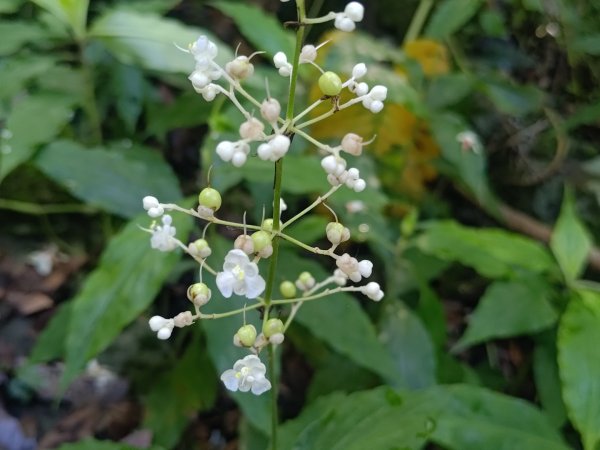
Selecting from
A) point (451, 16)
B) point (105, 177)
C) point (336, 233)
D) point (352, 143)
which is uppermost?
point (352, 143)

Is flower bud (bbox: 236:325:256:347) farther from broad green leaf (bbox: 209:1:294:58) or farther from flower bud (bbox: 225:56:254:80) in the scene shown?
broad green leaf (bbox: 209:1:294:58)

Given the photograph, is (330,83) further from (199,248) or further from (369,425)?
(369,425)

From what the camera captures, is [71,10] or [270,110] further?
[71,10]

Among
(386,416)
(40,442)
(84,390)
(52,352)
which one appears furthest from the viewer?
(84,390)

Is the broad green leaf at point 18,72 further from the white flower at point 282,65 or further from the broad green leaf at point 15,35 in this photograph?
the white flower at point 282,65

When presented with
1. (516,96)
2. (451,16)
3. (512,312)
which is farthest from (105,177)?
(516,96)

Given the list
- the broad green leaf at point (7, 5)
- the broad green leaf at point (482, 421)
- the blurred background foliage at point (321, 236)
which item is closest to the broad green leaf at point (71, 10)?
the blurred background foliage at point (321, 236)

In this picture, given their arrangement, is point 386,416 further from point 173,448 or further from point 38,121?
point 38,121

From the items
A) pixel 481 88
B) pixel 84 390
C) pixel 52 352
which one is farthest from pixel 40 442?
pixel 481 88
